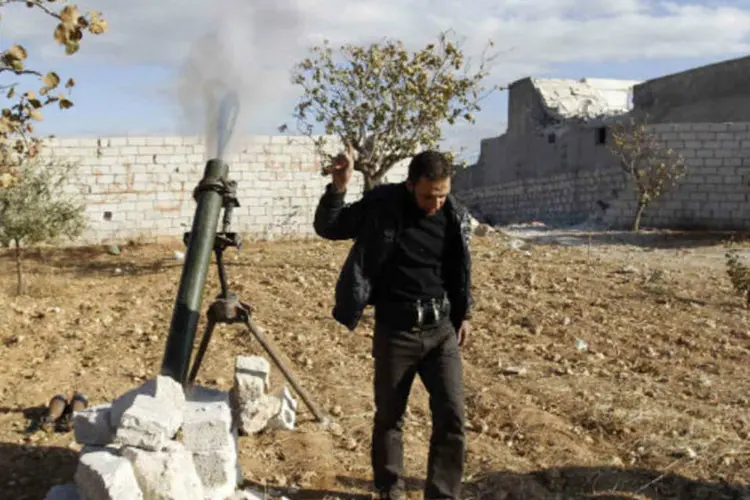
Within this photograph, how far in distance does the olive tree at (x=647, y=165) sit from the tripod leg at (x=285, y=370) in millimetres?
13614

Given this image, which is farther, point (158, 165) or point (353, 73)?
point (158, 165)

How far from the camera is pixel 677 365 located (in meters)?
7.25

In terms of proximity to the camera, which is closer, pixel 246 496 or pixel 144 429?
pixel 144 429

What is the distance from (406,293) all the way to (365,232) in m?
0.33

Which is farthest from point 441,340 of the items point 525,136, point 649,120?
point 525,136

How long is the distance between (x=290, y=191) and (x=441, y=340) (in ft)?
40.5

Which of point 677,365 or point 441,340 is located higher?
point 441,340

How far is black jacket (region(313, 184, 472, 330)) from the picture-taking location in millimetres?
4008

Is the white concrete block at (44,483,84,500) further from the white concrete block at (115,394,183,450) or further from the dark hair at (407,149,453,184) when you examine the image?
the dark hair at (407,149,453,184)

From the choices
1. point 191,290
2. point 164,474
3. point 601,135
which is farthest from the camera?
point 601,135

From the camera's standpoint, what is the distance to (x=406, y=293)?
4.04 metres

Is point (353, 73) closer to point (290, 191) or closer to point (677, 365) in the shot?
point (290, 191)

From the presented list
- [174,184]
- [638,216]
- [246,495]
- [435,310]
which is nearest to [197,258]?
[246,495]

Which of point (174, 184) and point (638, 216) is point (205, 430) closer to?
point (174, 184)
